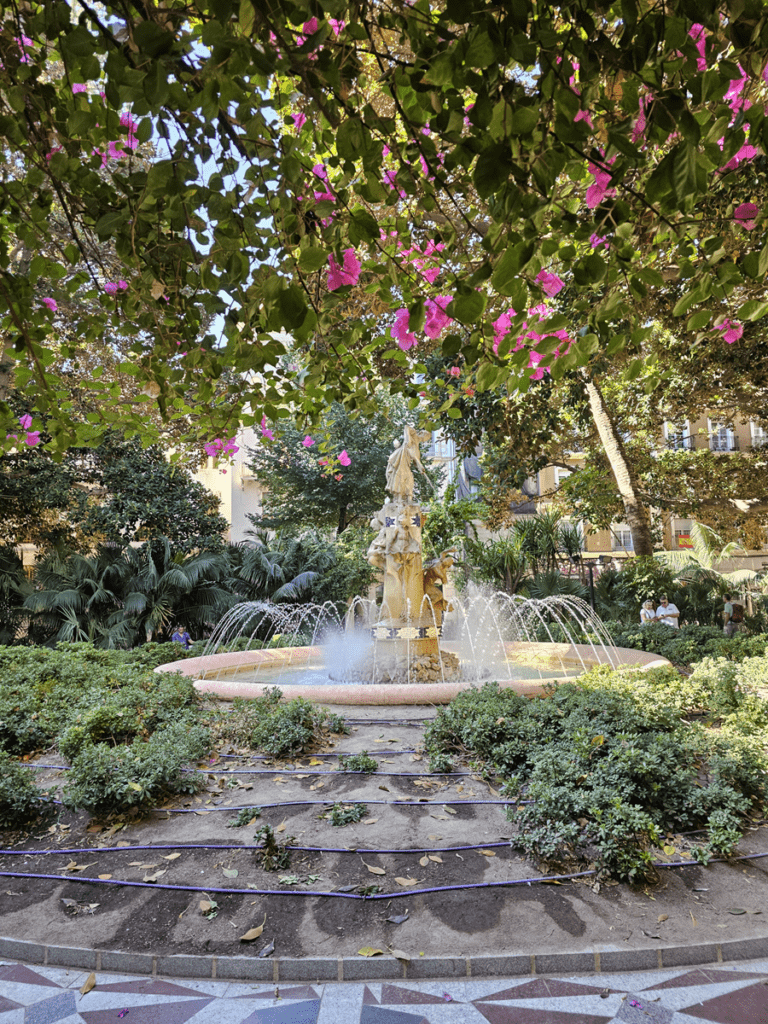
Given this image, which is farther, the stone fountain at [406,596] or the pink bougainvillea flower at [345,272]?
the stone fountain at [406,596]

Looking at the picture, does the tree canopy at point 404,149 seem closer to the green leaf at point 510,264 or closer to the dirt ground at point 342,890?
the green leaf at point 510,264

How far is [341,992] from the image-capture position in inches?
114

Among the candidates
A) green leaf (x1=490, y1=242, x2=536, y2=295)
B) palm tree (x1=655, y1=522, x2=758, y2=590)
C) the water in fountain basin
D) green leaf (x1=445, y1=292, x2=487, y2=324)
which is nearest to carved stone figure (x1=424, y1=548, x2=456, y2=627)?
the water in fountain basin

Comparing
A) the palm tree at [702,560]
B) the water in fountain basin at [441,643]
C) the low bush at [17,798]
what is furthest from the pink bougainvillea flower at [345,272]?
the palm tree at [702,560]

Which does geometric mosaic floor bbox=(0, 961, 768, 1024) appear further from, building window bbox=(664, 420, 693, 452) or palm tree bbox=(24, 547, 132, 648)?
building window bbox=(664, 420, 693, 452)

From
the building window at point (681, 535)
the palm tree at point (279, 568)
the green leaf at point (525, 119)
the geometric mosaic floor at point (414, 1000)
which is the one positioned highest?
the building window at point (681, 535)

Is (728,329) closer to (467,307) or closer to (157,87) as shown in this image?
(467,307)

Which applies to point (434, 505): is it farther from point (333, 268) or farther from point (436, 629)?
point (333, 268)

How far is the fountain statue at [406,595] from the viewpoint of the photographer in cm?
874

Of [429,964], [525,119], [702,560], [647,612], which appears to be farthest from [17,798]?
[702,560]

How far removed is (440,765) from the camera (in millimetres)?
5137

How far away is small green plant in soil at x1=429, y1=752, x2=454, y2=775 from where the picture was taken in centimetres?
513

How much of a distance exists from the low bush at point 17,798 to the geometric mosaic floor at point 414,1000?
1.46 m

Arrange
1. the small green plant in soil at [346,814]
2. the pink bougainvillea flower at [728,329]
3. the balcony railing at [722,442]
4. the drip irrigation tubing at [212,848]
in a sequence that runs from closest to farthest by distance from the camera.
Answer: the pink bougainvillea flower at [728,329] < the drip irrigation tubing at [212,848] < the small green plant in soil at [346,814] < the balcony railing at [722,442]
